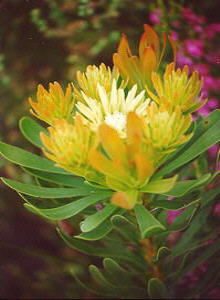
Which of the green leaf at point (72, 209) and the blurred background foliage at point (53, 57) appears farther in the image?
the blurred background foliage at point (53, 57)

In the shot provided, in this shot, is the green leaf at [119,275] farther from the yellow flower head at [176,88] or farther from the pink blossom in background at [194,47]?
the pink blossom in background at [194,47]

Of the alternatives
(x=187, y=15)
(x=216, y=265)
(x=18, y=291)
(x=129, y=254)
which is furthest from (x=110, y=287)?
(x=187, y=15)

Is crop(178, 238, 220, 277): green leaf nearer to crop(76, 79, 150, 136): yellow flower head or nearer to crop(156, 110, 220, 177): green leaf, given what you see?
crop(156, 110, 220, 177): green leaf

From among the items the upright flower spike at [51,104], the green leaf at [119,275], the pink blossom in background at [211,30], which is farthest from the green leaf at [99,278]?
the pink blossom in background at [211,30]

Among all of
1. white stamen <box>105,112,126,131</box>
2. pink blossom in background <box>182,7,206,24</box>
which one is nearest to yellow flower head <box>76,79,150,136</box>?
white stamen <box>105,112,126,131</box>

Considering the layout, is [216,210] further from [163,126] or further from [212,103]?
[163,126]

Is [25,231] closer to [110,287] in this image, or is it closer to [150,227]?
[110,287]
